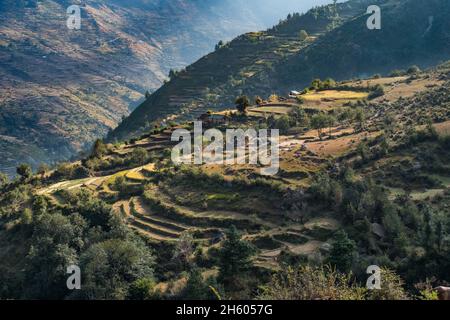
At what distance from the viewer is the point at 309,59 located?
447 feet

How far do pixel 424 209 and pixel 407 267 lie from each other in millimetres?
5684

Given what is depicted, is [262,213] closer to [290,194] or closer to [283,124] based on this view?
[290,194]

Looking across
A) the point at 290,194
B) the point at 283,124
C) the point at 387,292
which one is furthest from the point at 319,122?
the point at 387,292

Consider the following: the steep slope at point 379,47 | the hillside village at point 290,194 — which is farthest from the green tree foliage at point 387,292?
the steep slope at point 379,47

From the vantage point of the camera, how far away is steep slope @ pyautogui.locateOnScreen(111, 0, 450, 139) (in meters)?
132

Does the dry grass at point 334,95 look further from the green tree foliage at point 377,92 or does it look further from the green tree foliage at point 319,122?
the green tree foliage at point 319,122

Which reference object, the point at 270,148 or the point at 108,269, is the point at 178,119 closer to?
the point at 270,148

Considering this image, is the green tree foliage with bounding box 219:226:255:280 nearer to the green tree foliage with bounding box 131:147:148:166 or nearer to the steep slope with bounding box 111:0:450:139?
the green tree foliage with bounding box 131:147:148:166

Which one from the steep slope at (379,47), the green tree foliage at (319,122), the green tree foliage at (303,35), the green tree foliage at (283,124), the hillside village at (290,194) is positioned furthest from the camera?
the green tree foliage at (303,35)

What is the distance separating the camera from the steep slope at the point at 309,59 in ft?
432

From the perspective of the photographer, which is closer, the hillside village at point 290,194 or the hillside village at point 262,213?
the hillside village at point 262,213

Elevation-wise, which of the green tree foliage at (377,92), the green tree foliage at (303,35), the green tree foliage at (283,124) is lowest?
the green tree foliage at (283,124)

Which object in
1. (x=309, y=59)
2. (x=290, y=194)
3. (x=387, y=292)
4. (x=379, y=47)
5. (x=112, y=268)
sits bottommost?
(x=112, y=268)

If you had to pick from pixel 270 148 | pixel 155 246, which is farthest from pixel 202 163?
pixel 155 246
